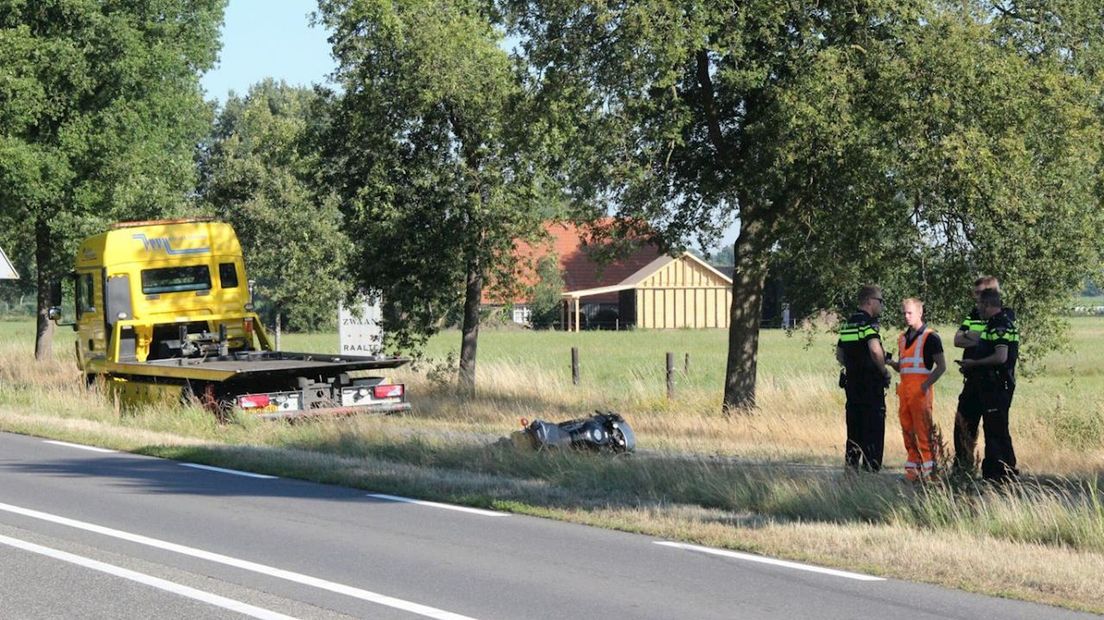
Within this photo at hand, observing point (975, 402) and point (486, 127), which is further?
point (486, 127)

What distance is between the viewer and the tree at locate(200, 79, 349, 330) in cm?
2586

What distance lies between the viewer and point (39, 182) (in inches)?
1174

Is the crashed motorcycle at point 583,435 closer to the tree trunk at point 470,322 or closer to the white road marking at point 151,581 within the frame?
the white road marking at point 151,581

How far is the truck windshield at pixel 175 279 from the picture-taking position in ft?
71.2

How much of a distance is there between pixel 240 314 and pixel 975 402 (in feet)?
46.5

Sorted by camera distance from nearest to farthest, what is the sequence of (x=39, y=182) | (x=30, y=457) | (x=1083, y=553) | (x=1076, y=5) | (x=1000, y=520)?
(x=1083, y=553), (x=1000, y=520), (x=30, y=457), (x=1076, y=5), (x=39, y=182)

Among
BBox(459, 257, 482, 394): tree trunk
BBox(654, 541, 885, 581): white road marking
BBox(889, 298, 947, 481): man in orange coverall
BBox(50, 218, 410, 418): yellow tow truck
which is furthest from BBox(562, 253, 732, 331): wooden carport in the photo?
BBox(654, 541, 885, 581): white road marking

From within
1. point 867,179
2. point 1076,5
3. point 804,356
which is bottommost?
point 804,356

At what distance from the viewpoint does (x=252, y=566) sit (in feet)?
28.3

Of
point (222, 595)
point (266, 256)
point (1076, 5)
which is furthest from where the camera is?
point (266, 256)

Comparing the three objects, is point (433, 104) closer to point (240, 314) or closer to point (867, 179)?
point (240, 314)

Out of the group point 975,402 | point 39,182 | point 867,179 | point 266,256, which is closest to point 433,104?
point 867,179

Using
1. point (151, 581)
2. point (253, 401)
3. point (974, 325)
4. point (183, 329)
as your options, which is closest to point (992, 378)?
point (974, 325)

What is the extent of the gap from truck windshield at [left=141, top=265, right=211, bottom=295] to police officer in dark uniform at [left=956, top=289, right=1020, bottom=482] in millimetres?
14368
